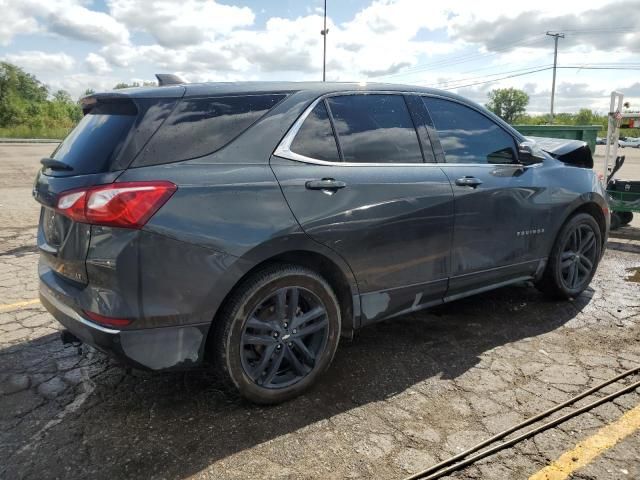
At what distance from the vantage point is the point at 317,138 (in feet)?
9.61

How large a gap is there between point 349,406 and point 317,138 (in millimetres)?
1481

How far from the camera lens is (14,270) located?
532 cm

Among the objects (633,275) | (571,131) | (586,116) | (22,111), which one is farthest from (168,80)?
(586,116)

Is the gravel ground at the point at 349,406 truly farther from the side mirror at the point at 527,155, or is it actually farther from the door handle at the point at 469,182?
the side mirror at the point at 527,155

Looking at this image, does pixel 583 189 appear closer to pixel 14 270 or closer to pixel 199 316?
pixel 199 316

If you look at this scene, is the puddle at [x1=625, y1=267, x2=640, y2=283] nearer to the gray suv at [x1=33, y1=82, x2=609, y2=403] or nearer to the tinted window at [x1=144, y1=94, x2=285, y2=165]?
the gray suv at [x1=33, y1=82, x2=609, y2=403]

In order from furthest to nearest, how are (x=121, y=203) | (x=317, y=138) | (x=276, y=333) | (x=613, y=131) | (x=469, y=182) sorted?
1. (x=613, y=131)
2. (x=469, y=182)
3. (x=317, y=138)
4. (x=276, y=333)
5. (x=121, y=203)

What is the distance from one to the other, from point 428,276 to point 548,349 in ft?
3.50

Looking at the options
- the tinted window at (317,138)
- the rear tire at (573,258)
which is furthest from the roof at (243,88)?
the rear tire at (573,258)

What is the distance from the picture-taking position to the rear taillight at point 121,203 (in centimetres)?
231

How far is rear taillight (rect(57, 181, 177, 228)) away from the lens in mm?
2309

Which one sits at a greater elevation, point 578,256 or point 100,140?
point 100,140

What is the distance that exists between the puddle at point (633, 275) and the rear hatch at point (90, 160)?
190 inches

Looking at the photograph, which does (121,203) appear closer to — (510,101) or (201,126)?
(201,126)
